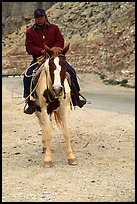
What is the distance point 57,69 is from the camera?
8.09m

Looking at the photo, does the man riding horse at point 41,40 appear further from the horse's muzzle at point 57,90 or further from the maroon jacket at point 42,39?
the horse's muzzle at point 57,90

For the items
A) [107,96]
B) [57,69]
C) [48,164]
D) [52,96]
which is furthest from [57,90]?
[107,96]

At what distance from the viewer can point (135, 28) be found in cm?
2928

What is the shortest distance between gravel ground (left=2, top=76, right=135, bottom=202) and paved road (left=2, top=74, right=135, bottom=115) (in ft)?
6.75

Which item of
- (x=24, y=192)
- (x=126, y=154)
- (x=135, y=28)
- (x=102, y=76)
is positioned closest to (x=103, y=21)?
(x=135, y=28)

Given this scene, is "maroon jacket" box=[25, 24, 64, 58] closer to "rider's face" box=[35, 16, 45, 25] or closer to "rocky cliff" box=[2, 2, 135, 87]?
"rider's face" box=[35, 16, 45, 25]

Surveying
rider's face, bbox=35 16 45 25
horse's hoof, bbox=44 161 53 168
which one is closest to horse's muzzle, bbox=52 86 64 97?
horse's hoof, bbox=44 161 53 168

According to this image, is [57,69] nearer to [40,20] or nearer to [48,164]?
[40,20]

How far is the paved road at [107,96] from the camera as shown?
627 inches

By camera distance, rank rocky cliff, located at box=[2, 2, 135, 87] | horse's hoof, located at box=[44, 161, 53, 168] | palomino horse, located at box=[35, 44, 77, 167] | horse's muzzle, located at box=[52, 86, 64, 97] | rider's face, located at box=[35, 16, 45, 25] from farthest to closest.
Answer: rocky cliff, located at box=[2, 2, 135, 87] → rider's face, located at box=[35, 16, 45, 25] → horse's hoof, located at box=[44, 161, 53, 168] → palomino horse, located at box=[35, 44, 77, 167] → horse's muzzle, located at box=[52, 86, 64, 97]

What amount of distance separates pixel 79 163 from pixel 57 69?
1.65 meters

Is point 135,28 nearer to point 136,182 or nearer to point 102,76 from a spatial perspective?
point 102,76

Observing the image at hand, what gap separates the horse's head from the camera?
7996 mm

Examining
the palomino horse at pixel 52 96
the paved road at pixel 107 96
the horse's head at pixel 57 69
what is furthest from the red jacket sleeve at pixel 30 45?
the paved road at pixel 107 96
